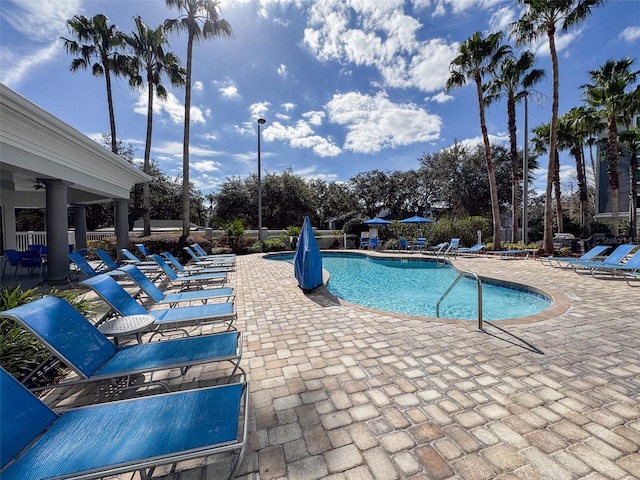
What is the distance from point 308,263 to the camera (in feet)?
23.3

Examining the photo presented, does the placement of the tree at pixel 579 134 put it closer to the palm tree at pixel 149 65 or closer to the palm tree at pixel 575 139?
the palm tree at pixel 575 139

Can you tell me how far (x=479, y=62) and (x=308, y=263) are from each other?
15.3 meters

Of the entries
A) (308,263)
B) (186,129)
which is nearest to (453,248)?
(308,263)

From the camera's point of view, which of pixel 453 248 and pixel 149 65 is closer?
pixel 453 248

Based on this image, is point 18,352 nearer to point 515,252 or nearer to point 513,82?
point 515,252

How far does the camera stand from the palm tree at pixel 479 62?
14.6m

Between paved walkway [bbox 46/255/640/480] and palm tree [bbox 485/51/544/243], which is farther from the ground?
palm tree [bbox 485/51/544/243]

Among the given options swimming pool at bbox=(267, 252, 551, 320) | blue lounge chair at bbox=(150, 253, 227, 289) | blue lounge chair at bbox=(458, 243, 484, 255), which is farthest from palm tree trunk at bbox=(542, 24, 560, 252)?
blue lounge chair at bbox=(150, 253, 227, 289)

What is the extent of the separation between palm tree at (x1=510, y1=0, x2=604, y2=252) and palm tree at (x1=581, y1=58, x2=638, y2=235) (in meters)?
4.80

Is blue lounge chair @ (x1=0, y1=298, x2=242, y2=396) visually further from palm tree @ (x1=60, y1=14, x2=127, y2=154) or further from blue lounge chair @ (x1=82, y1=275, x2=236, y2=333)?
palm tree @ (x1=60, y1=14, x2=127, y2=154)

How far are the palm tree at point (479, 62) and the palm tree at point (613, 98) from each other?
5.86m

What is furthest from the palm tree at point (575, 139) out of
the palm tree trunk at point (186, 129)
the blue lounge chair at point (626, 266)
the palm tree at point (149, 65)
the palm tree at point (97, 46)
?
the palm tree at point (97, 46)

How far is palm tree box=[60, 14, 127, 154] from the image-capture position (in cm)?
1595

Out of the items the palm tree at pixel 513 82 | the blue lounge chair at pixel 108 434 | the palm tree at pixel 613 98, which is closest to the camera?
the blue lounge chair at pixel 108 434
